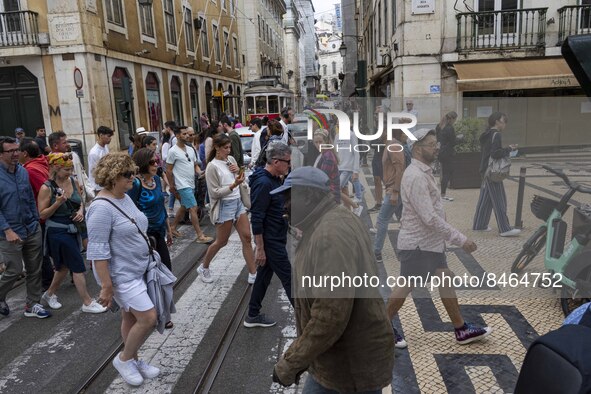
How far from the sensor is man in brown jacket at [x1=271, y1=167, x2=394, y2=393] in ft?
6.91

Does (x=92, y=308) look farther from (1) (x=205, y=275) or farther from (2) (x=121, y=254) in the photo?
(2) (x=121, y=254)

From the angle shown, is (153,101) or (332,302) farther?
(153,101)

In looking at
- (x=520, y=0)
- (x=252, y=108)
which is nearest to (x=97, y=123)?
(x=252, y=108)

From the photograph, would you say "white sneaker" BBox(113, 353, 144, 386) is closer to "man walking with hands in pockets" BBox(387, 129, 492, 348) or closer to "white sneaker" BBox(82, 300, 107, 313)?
"white sneaker" BBox(82, 300, 107, 313)

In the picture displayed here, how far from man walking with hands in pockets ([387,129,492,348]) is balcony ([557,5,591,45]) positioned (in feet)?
A: 46.5

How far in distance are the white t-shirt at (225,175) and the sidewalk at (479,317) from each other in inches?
86.1

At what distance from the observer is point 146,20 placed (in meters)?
21.2

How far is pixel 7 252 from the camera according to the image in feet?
16.0

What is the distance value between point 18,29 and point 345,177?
55.1ft

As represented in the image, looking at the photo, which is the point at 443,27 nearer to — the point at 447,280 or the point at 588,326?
the point at 447,280

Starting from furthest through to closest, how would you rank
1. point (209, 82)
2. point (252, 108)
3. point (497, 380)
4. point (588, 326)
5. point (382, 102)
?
1. point (209, 82)
2. point (252, 108)
3. point (497, 380)
4. point (382, 102)
5. point (588, 326)

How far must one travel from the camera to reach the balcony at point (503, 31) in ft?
48.5

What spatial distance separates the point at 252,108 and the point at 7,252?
883 inches

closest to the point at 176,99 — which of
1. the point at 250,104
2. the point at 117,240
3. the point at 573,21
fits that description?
the point at 250,104
